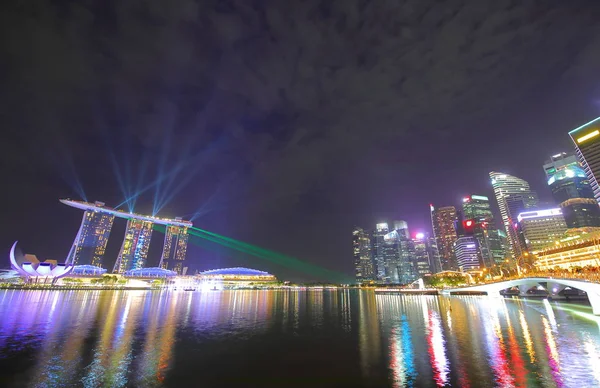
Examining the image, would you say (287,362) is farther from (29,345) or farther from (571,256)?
(571,256)

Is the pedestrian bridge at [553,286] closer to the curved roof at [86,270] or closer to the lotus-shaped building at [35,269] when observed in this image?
the lotus-shaped building at [35,269]

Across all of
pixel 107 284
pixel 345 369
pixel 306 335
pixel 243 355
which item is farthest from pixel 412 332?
pixel 107 284

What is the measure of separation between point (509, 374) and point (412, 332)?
51.1 ft

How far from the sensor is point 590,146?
133000 millimetres

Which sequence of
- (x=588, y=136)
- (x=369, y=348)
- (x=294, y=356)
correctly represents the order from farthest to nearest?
1. (x=588, y=136)
2. (x=369, y=348)
3. (x=294, y=356)

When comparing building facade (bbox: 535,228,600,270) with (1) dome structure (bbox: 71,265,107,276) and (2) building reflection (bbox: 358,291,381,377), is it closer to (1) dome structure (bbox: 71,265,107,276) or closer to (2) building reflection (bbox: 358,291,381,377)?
(2) building reflection (bbox: 358,291,381,377)

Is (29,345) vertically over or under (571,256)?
under

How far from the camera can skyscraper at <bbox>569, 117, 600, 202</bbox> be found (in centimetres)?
13088

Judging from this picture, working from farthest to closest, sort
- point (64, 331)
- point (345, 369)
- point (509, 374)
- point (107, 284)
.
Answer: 1. point (107, 284)
2. point (64, 331)
3. point (345, 369)
4. point (509, 374)

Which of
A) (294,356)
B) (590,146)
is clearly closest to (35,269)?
(294,356)

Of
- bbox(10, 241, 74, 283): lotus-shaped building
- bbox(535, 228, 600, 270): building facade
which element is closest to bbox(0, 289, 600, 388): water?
bbox(535, 228, 600, 270): building facade

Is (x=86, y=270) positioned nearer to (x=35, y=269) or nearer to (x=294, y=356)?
(x=35, y=269)

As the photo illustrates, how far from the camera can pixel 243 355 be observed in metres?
21.0

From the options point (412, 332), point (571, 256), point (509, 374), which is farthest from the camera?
point (571, 256)
